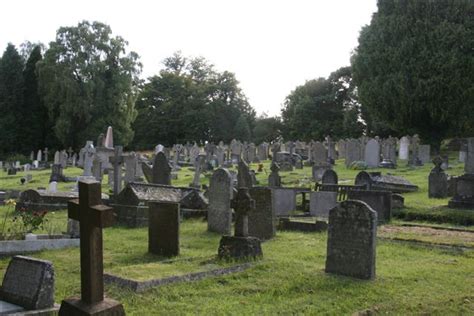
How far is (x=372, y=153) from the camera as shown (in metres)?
30.2

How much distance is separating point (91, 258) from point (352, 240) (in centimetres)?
456

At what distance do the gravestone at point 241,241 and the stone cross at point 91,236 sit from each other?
4161 mm

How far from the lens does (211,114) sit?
69.8 m

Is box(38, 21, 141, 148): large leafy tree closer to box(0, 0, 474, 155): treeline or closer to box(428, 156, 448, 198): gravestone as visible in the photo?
box(0, 0, 474, 155): treeline

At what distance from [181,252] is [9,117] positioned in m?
52.4

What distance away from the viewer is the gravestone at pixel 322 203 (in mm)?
14953

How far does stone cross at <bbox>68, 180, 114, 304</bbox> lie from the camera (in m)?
4.74

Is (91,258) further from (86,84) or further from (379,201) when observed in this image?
(86,84)

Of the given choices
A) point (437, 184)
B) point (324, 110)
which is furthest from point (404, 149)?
point (324, 110)

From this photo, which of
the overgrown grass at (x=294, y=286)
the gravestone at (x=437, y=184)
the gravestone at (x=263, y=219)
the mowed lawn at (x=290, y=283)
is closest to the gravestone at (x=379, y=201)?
the mowed lawn at (x=290, y=283)

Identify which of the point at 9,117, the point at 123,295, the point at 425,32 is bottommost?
the point at 123,295

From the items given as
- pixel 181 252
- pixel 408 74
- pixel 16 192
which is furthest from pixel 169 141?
pixel 181 252

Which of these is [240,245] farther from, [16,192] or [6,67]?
[6,67]

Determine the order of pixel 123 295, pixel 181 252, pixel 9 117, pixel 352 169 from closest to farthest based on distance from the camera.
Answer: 1. pixel 123 295
2. pixel 181 252
3. pixel 352 169
4. pixel 9 117
